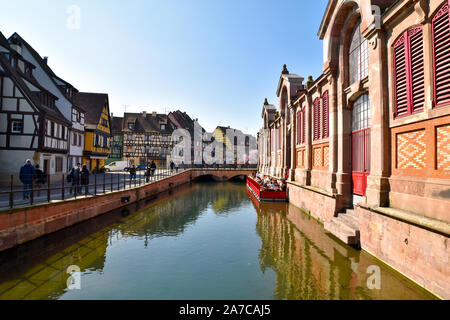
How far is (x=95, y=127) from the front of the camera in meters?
30.3

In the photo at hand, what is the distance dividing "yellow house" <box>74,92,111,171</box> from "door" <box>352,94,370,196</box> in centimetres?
2792

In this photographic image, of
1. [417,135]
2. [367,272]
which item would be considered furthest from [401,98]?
[367,272]

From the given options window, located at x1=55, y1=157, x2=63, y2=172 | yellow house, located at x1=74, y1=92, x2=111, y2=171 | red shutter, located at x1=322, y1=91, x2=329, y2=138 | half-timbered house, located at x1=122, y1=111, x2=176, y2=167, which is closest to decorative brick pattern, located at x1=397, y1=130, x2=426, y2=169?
red shutter, located at x1=322, y1=91, x2=329, y2=138

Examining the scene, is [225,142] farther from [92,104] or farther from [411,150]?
[411,150]

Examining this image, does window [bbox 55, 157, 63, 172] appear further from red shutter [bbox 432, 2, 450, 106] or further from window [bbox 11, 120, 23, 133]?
red shutter [bbox 432, 2, 450, 106]

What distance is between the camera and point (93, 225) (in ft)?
43.0

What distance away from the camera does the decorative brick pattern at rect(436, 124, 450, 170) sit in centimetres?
621

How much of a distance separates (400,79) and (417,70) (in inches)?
27.0

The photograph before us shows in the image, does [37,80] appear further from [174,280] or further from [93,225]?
[174,280]

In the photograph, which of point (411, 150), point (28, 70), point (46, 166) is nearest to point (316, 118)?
point (411, 150)

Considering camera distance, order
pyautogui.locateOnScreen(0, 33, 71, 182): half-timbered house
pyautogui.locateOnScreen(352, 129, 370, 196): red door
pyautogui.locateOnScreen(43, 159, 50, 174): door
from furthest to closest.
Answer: pyautogui.locateOnScreen(43, 159, 50, 174): door, pyautogui.locateOnScreen(0, 33, 71, 182): half-timbered house, pyautogui.locateOnScreen(352, 129, 370, 196): red door

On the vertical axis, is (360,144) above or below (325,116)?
below

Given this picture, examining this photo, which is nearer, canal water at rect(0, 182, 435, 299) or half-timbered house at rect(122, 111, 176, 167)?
canal water at rect(0, 182, 435, 299)
